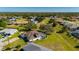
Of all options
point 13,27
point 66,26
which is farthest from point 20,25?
point 66,26

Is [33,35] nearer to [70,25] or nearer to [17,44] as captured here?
[17,44]

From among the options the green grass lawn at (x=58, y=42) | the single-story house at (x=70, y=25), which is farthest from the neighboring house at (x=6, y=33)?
the single-story house at (x=70, y=25)

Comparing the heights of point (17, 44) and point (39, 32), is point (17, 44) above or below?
below

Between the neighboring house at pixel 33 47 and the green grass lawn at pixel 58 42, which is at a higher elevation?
the green grass lawn at pixel 58 42

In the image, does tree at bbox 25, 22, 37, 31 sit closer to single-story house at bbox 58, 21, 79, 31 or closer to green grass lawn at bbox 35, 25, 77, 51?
green grass lawn at bbox 35, 25, 77, 51

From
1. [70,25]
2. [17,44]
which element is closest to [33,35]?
[17,44]

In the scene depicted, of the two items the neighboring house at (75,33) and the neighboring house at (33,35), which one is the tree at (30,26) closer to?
the neighboring house at (33,35)

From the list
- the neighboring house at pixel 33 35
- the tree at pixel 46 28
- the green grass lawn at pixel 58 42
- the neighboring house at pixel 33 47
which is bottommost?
the neighboring house at pixel 33 47
